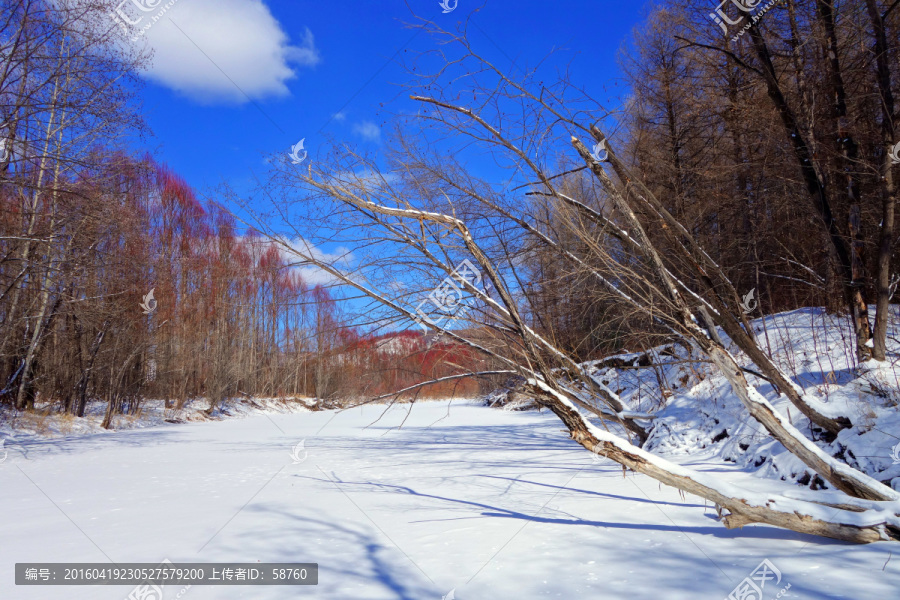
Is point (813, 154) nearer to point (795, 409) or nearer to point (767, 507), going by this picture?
point (795, 409)

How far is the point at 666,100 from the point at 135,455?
41.5 feet

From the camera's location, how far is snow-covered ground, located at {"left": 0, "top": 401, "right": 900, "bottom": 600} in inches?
102

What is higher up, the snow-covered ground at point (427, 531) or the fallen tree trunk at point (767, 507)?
the fallen tree trunk at point (767, 507)

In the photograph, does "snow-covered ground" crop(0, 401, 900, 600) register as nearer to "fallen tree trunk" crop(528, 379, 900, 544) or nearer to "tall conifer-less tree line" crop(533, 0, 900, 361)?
"fallen tree trunk" crop(528, 379, 900, 544)

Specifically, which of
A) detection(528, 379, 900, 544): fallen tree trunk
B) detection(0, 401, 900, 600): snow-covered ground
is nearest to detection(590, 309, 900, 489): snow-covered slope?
detection(0, 401, 900, 600): snow-covered ground

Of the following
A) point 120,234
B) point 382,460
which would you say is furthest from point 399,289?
point 120,234

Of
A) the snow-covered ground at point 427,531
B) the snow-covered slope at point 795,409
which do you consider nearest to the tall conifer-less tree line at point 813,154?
the snow-covered slope at point 795,409

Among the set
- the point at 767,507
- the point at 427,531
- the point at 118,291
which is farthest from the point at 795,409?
the point at 118,291

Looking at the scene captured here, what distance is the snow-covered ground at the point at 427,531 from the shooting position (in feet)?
8.51

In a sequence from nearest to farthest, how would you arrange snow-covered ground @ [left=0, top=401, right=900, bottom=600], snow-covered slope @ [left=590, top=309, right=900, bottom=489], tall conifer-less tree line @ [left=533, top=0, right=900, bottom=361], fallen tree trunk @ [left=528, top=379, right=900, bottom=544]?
1. snow-covered ground @ [left=0, top=401, right=900, bottom=600]
2. fallen tree trunk @ [left=528, top=379, right=900, bottom=544]
3. snow-covered slope @ [left=590, top=309, right=900, bottom=489]
4. tall conifer-less tree line @ [left=533, top=0, right=900, bottom=361]

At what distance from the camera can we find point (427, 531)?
3729mm

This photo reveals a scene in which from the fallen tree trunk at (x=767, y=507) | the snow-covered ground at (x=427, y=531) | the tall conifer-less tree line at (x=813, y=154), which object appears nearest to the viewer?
the snow-covered ground at (x=427, y=531)

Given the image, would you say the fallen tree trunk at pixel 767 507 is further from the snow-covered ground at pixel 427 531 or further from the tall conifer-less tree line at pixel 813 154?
the tall conifer-less tree line at pixel 813 154

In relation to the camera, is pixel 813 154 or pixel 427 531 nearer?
pixel 427 531
